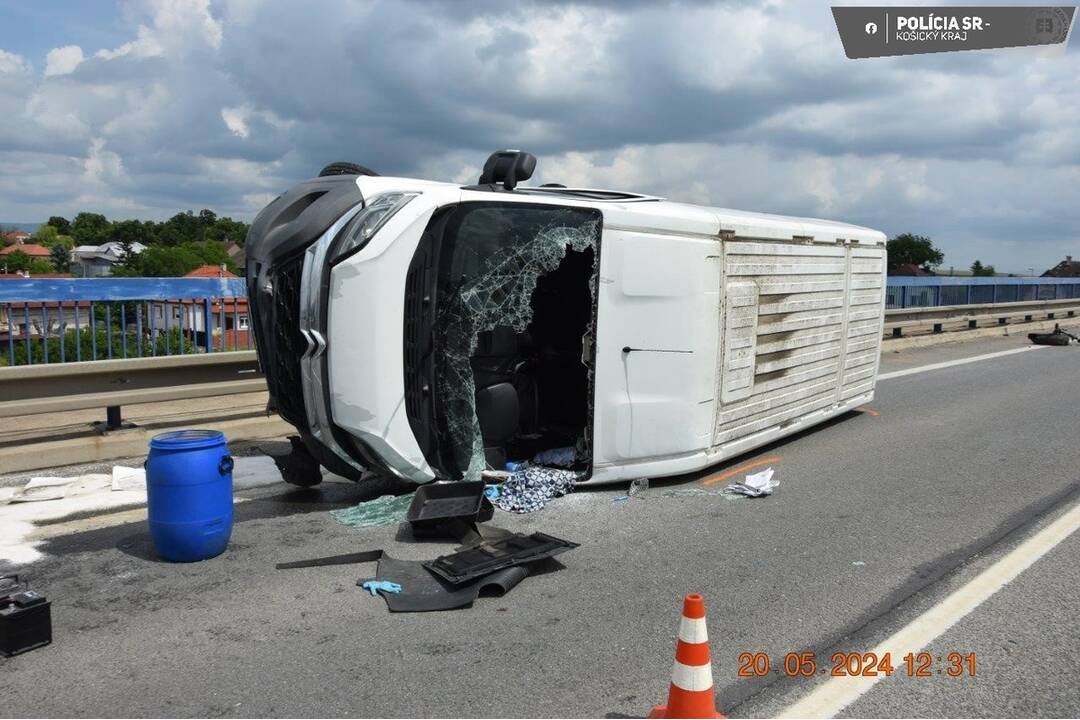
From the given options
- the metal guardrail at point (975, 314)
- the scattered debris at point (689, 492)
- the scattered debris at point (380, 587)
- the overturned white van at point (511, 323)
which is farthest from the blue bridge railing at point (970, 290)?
the scattered debris at point (380, 587)

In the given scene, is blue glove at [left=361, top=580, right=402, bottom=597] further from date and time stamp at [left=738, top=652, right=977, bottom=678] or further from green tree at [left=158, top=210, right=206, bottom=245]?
green tree at [left=158, top=210, right=206, bottom=245]

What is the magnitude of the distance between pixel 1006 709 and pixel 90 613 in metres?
3.93

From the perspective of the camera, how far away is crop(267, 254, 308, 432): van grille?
5508 millimetres

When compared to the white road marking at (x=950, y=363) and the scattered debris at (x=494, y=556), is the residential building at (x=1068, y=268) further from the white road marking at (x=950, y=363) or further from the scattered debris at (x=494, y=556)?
the scattered debris at (x=494, y=556)

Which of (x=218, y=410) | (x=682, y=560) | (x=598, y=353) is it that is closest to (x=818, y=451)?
(x=598, y=353)

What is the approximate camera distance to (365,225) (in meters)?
5.27

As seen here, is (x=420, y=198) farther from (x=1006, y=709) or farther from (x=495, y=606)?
(x=1006, y=709)

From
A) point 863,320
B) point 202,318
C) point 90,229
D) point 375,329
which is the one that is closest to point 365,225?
point 375,329

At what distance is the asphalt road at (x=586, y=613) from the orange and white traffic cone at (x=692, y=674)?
35 centimetres

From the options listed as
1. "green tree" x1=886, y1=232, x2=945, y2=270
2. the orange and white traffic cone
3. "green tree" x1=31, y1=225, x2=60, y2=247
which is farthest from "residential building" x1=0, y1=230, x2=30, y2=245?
the orange and white traffic cone

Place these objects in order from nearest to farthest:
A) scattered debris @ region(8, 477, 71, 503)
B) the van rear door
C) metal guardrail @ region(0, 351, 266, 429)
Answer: scattered debris @ region(8, 477, 71, 503)
the van rear door
metal guardrail @ region(0, 351, 266, 429)

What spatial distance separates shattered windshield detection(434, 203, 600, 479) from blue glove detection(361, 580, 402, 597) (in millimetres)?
1502

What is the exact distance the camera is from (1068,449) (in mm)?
7922

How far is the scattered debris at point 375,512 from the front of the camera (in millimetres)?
5496
